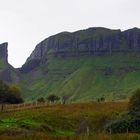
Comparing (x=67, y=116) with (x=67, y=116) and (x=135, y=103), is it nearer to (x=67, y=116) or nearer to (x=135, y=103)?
(x=67, y=116)

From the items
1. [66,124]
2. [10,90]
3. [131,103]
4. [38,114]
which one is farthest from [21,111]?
[10,90]

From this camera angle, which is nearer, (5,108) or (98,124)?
(98,124)

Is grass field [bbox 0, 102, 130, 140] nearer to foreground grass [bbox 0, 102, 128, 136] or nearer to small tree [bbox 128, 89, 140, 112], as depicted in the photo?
foreground grass [bbox 0, 102, 128, 136]

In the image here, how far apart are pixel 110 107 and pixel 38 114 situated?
482 inches

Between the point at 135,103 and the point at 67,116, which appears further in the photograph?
the point at 67,116

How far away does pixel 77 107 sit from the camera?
68250 millimetres

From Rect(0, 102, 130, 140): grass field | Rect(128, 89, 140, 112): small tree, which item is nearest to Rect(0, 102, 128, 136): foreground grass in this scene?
Rect(0, 102, 130, 140): grass field

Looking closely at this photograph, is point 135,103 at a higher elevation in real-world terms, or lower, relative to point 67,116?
higher

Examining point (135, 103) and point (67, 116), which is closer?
point (135, 103)

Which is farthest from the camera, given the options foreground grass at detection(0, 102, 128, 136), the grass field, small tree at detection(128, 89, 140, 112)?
small tree at detection(128, 89, 140, 112)

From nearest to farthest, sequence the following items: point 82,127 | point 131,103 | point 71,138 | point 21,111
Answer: point 71,138 → point 82,127 → point 131,103 → point 21,111

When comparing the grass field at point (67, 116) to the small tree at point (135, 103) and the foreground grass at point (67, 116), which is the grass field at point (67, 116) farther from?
the small tree at point (135, 103)

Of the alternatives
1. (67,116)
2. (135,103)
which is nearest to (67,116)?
(67,116)

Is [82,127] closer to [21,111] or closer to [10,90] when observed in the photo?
[21,111]
